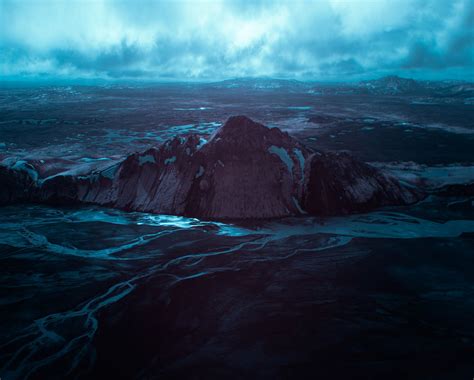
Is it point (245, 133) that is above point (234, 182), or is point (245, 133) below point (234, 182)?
above

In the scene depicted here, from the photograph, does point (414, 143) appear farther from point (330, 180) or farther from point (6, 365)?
point (6, 365)

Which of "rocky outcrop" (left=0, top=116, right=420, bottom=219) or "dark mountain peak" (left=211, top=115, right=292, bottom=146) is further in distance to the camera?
"dark mountain peak" (left=211, top=115, right=292, bottom=146)

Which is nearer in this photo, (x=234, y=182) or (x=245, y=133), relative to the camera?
(x=234, y=182)

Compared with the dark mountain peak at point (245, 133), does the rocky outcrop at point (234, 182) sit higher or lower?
lower

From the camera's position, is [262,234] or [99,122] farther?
[99,122]

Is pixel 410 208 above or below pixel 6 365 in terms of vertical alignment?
above

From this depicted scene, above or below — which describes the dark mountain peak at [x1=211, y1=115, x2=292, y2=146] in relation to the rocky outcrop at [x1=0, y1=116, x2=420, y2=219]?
above

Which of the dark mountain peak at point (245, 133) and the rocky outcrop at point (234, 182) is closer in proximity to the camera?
the rocky outcrop at point (234, 182)

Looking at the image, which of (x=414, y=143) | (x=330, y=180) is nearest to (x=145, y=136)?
(x=414, y=143)
